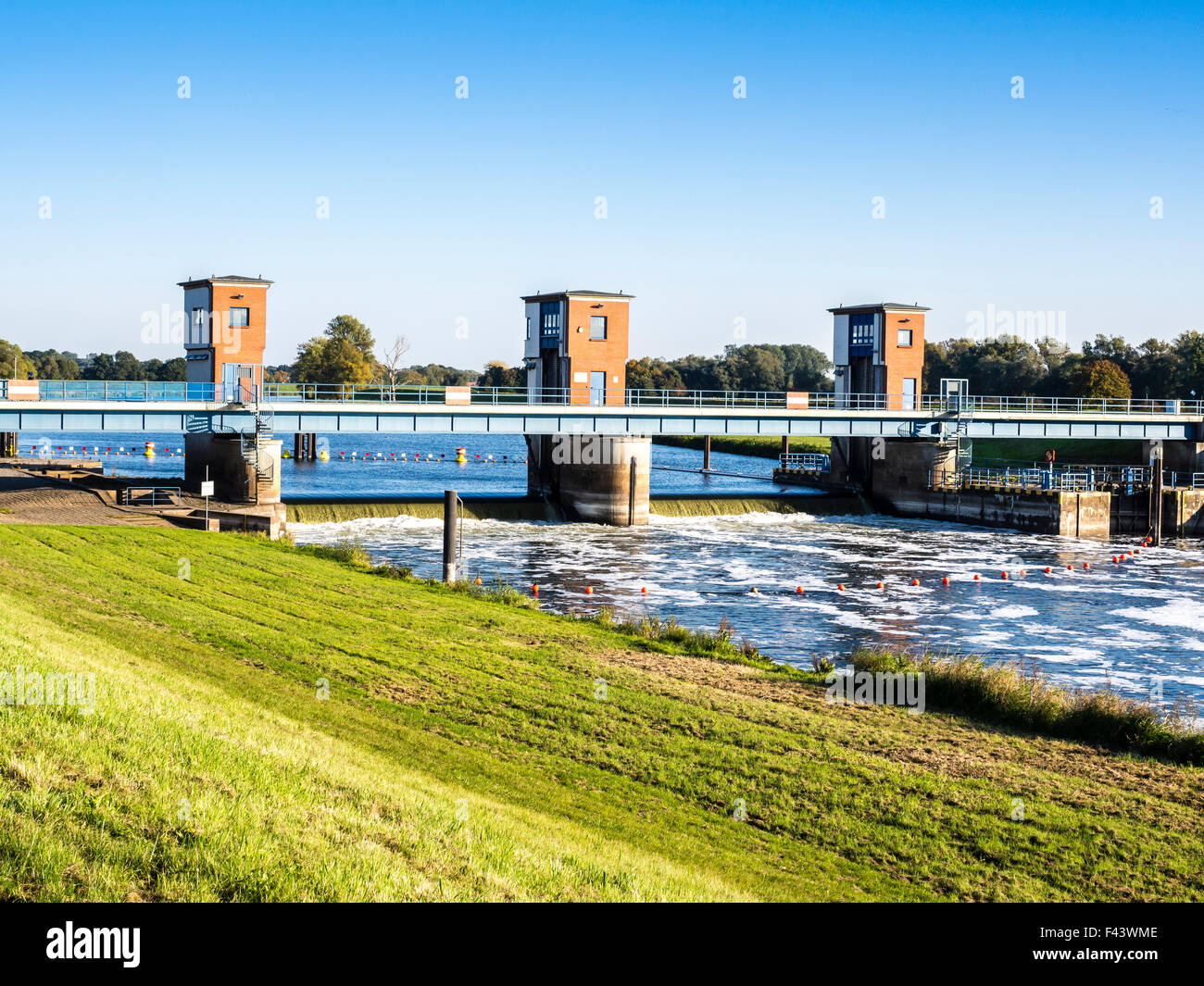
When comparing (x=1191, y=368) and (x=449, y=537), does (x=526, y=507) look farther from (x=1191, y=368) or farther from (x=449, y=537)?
(x=1191, y=368)

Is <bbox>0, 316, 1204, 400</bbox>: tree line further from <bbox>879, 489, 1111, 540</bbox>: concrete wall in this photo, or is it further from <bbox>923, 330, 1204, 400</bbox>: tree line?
<bbox>879, 489, 1111, 540</bbox>: concrete wall

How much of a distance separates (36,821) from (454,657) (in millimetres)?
13370

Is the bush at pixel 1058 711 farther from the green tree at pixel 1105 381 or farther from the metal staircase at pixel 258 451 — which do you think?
the green tree at pixel 1105 381

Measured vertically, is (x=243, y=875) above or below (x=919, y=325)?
below

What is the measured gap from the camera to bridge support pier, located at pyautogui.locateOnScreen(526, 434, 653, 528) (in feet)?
193

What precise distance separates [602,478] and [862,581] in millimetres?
20546

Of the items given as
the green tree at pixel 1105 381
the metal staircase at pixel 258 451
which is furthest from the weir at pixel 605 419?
the green tree at pixel 1105 381

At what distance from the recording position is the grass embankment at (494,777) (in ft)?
26.5

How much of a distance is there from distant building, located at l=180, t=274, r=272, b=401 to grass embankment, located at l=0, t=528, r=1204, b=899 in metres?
29.9

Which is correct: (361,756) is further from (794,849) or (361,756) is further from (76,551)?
(76,551)

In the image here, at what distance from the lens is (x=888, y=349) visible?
232ft

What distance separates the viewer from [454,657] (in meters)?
21.0

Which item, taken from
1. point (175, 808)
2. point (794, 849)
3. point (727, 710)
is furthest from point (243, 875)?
point (727, 710)

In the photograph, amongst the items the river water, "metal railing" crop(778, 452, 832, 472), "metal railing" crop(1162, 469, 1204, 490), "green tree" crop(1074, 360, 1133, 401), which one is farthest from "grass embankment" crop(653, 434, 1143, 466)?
the river water
